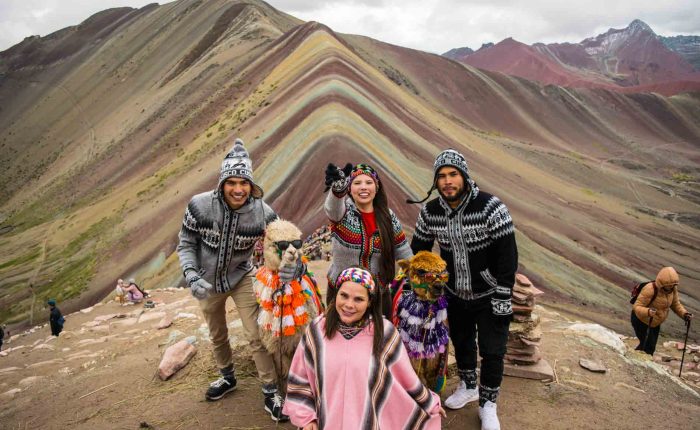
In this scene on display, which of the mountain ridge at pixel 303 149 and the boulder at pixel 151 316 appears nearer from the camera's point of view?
the boulder at pixel 151 316

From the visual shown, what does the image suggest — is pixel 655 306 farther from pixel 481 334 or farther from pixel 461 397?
pixel 481 334

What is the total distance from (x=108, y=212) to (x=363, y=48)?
2773 cm

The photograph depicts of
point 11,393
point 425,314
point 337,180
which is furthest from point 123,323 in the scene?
point 425,314

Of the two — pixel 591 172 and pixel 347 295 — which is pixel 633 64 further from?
pixel 347 295

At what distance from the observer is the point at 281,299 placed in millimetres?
3070

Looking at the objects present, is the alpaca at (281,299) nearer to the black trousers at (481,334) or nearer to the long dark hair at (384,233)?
the long dark hair at (384,233)

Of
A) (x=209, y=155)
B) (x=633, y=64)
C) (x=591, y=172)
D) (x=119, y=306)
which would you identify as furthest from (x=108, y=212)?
(x=633, y=64)

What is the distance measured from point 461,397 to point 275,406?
1.44 metres

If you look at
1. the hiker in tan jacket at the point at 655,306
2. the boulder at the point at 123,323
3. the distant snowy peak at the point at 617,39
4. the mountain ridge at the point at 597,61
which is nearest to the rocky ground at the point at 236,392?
the hiker in tan jacket at the point at 655,306

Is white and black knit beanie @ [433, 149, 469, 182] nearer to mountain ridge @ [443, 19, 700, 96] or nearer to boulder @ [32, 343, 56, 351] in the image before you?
boulder @ [32, 343, 56, 351]

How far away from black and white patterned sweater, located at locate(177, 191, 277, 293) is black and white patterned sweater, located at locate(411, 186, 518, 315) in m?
1.29

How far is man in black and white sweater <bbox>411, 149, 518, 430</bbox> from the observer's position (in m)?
2.97

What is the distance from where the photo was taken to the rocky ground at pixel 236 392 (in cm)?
354

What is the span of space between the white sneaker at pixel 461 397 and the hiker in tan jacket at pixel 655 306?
3.53m
